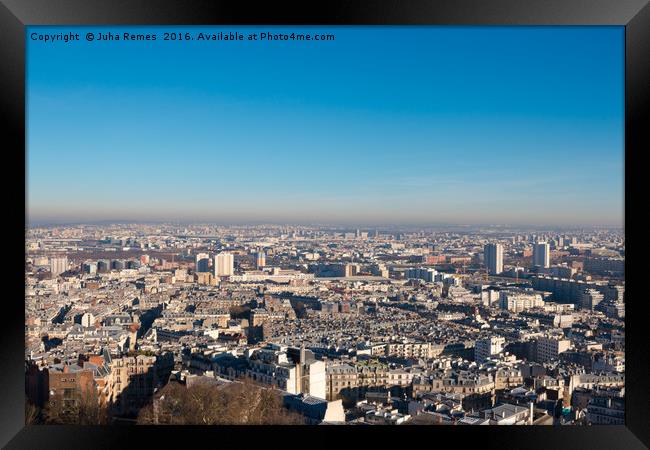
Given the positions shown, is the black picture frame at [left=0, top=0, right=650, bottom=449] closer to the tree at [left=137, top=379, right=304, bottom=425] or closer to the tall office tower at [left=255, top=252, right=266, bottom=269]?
the tree at [left=137, top=379, right=304, bottom=425]

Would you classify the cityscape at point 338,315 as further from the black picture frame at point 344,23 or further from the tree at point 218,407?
the black picture frame at point 344,23

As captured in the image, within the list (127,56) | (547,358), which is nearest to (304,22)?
(127,56)

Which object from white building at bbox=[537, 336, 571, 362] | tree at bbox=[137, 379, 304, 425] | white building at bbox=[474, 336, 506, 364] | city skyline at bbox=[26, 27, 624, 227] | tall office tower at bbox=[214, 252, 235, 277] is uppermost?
city skyline at bbox=[26, 27, 624, 227]

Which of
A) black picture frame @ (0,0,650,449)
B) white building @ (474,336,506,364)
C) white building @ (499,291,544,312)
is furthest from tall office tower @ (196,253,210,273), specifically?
black picture frame @ (0,0,650,449)

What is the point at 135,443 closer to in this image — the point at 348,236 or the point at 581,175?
the point at 348,236

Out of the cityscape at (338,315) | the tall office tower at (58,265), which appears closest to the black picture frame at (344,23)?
the cityscape at (338,315)
